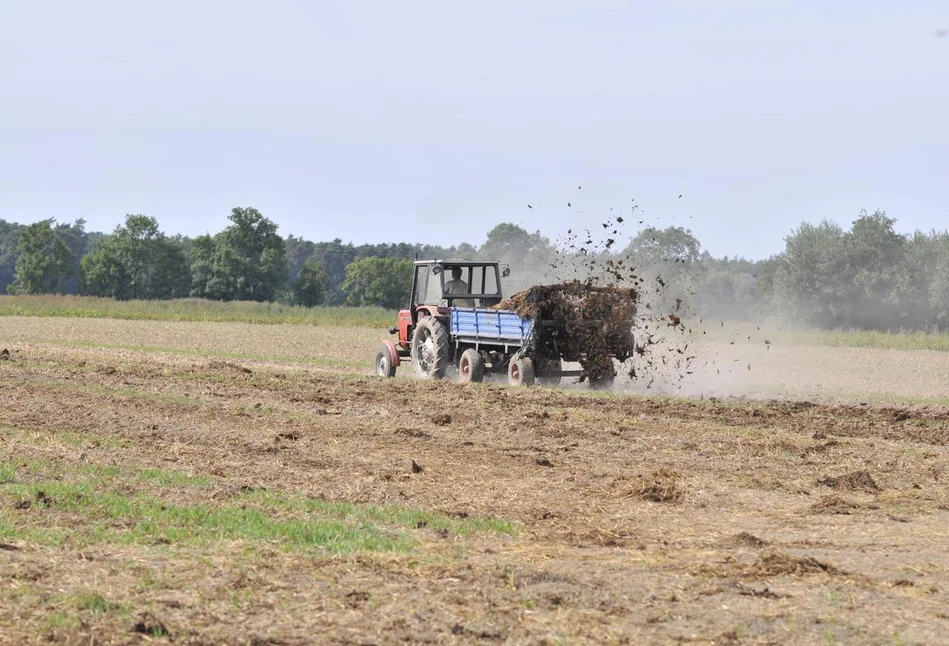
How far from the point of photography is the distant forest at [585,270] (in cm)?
3581

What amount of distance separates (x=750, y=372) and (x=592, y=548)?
23055 millimetres

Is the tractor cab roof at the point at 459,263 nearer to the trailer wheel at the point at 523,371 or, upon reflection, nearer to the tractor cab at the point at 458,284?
the tractor cab at the point at 458,284

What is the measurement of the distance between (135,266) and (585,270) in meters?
93.7

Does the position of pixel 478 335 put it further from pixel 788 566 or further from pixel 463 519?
pixel 788 566

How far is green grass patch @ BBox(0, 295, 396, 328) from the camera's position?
215 ft

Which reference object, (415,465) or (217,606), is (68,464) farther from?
(217,606)

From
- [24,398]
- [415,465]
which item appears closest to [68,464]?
[415,465]

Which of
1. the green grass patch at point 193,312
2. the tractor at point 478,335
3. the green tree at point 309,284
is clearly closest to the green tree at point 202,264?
the green tree at point 309,284

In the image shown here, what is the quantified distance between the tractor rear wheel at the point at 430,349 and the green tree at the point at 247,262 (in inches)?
3394

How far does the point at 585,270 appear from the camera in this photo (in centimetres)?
2423

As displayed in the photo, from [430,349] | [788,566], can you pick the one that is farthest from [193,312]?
[788,566]

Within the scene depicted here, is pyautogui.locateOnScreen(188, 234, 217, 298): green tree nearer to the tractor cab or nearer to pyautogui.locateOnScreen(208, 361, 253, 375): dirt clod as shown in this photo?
pyautogui.locateOnScreen(208, 361, 253, 375): dirt clod

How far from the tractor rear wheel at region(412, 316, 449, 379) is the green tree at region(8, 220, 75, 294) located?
314 ft

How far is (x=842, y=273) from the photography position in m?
67.2
